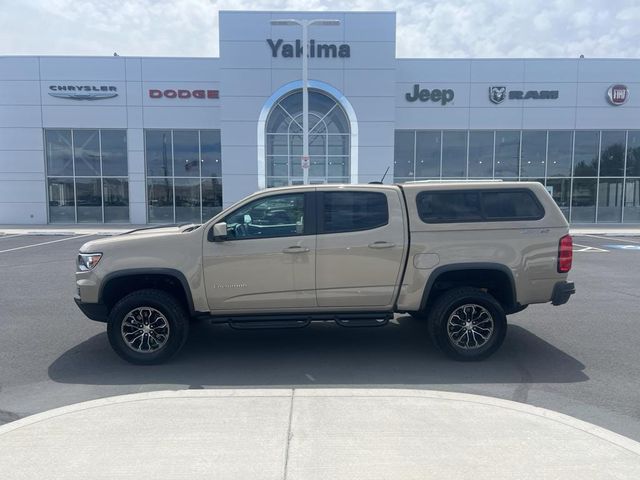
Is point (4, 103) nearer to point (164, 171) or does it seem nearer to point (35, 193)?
point (35, 193)

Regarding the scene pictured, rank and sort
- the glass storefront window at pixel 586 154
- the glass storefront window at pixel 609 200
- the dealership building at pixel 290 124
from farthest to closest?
the glass storefront window at pixel 609 200, the glass storefront window at pixel 586 154, the dealership building at pixel 290 124

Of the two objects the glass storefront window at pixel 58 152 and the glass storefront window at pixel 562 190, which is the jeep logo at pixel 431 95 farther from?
the glass storefront window at pixel 58 152

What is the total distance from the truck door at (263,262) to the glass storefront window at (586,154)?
961 inches

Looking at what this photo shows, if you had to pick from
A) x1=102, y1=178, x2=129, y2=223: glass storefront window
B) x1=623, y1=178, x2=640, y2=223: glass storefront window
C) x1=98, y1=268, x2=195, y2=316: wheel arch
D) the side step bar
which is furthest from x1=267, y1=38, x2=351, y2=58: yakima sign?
the side step bar

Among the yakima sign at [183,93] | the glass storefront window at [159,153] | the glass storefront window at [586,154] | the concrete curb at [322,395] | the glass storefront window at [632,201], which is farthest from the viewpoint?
the glass storefront window at [632,201]

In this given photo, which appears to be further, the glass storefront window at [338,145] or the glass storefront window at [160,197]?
the glass storefront window at [160,197]

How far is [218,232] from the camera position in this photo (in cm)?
493

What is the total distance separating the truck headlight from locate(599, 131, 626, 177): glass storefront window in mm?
26902

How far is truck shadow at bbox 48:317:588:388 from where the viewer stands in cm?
466

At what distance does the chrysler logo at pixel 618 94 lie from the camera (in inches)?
948

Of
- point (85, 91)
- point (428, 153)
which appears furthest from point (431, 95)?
point (85, 91)

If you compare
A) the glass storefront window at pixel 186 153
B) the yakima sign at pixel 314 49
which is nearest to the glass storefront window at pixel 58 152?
the glass storefront window at pixel 186 153

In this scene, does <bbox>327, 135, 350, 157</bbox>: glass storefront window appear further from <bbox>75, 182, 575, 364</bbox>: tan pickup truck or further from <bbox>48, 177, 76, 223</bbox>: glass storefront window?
<bbox>75, 182, 575, 364</bbox>: tan pickup truck

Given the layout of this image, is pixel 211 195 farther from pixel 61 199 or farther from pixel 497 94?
pixel 497 94
